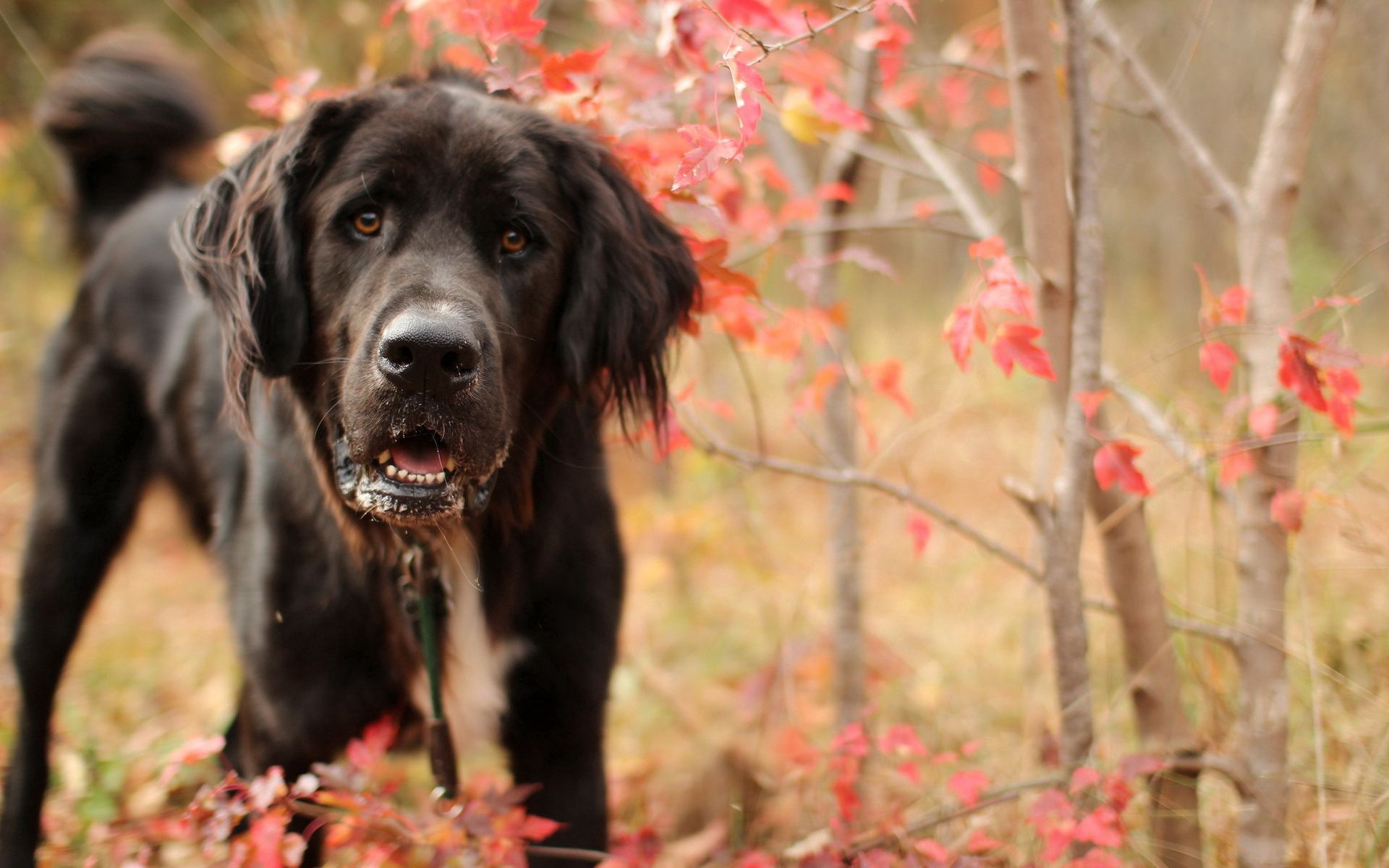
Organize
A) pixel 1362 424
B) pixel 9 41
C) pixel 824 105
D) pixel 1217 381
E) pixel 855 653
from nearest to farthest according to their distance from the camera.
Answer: pixel 1217 381
pixel 1362 424
pixel 824 105
pixel 855 653
pixel 9 41

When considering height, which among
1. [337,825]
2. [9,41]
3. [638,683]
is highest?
[9,41]

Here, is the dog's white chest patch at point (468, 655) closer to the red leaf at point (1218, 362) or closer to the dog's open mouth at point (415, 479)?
the dog's open mouth at point (415, 479)

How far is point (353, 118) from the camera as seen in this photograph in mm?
2332

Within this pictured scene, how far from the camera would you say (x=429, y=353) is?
1.87 m

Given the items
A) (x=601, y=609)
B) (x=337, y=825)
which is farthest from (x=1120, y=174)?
(x=337, y=825)

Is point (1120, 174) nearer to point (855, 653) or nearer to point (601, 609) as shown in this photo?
point (855, 653)

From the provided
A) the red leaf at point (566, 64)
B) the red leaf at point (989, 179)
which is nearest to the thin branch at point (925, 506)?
the red leaf at point (566, 64)

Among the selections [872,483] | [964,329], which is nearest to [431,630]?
[872,483]

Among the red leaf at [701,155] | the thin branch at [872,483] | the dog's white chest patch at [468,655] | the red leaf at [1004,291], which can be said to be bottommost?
the dog's white chest patch at [468,655]

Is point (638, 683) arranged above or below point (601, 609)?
below

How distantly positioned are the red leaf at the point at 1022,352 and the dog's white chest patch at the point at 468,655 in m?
1.28

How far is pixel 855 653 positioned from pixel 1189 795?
137cm

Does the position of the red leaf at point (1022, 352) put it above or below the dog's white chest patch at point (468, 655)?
above

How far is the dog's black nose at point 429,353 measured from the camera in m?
1.86
